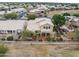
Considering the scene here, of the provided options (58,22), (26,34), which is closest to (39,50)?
(26,34)

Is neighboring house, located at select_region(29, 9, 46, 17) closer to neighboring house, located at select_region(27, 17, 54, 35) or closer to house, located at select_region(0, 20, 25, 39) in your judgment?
neighboring house, located at select_region(27, 17, 54, 35)

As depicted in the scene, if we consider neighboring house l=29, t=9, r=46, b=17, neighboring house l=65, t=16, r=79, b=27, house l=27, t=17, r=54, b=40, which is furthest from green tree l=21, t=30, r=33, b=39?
neighboring house l=65, t=16, r=79, b=27

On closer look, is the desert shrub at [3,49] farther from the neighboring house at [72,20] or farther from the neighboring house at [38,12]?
the neighboring house at [72,20]

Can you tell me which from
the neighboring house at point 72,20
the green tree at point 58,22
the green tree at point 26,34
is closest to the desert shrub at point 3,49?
the green tree at point 26,34

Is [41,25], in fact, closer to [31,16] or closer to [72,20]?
[31,16]

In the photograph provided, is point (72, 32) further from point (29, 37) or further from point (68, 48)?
point (29, 37)

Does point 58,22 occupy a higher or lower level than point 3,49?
higher

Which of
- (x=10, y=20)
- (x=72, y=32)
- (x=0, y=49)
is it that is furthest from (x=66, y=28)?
(x=0, y=49)
